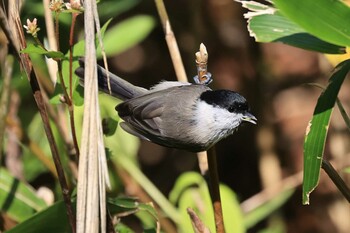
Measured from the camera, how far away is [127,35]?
3.18 meters

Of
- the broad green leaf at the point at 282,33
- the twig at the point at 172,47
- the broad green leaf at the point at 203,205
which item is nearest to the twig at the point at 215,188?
the broad green leaf at the point at 282,33

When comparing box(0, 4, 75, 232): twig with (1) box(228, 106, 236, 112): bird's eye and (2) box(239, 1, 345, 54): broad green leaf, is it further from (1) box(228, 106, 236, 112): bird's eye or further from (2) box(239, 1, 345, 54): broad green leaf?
(1) box(228, 106, 236, 112): bird's eye

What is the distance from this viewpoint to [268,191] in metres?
3.60

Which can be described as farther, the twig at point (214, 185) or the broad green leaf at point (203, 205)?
the broad green leaf at point (203, 205)

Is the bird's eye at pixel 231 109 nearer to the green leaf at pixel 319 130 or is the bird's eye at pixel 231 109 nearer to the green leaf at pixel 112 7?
the green leaf at pixel 319 130

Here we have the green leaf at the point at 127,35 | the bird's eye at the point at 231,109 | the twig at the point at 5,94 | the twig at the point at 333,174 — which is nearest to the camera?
the twig at the point at 333,174

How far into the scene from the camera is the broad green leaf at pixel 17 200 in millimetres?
2557

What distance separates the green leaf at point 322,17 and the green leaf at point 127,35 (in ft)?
5.11

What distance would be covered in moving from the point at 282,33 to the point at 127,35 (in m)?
1.46

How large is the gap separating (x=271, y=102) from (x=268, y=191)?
2.79 ft

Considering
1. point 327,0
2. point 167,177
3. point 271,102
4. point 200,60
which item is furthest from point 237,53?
point 327,0

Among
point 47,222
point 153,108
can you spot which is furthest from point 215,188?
point 153,108

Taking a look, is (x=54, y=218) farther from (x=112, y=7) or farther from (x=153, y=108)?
(x=112, y=7)

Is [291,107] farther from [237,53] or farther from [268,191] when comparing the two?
[268,191]
